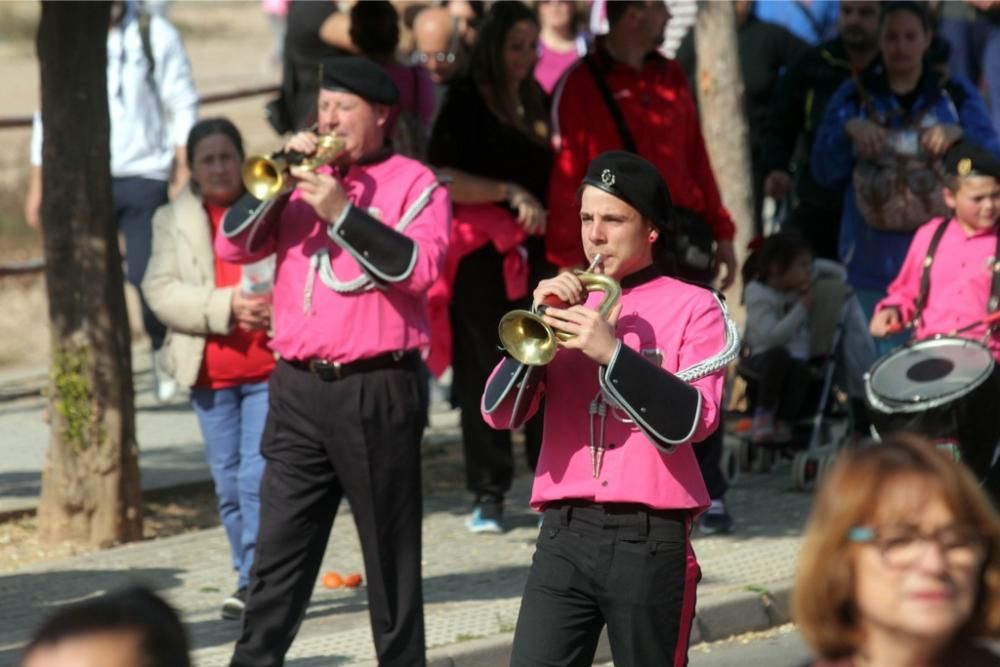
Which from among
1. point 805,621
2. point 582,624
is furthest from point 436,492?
point 805,621

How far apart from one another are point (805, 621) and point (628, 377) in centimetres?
161

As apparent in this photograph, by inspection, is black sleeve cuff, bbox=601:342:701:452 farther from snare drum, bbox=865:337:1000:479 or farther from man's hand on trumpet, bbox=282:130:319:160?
snare drum, bbox=865:337:1000:479

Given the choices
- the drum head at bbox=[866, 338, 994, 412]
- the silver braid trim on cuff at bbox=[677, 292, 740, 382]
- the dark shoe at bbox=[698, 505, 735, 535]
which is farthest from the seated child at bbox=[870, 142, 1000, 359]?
the silver braid trim on cuff at bbox=[677, 292, 740, 382]

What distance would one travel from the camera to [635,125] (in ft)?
28.2

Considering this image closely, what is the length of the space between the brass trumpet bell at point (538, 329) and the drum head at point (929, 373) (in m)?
3.31

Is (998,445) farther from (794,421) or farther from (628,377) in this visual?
(628,377)

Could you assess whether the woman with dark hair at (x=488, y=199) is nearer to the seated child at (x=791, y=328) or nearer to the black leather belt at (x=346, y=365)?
the seated child at (x=791, y=328)

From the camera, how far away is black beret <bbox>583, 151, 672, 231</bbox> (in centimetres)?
517

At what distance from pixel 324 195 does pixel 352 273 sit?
11.3 inches

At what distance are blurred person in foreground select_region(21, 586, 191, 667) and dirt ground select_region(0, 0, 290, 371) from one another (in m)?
7.07

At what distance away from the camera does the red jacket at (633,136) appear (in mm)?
8602

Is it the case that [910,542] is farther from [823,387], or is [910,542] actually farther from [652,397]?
[823,387]

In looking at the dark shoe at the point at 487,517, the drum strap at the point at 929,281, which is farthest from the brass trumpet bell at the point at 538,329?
the dark shoe at the point at 487,517

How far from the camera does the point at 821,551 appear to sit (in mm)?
3209
